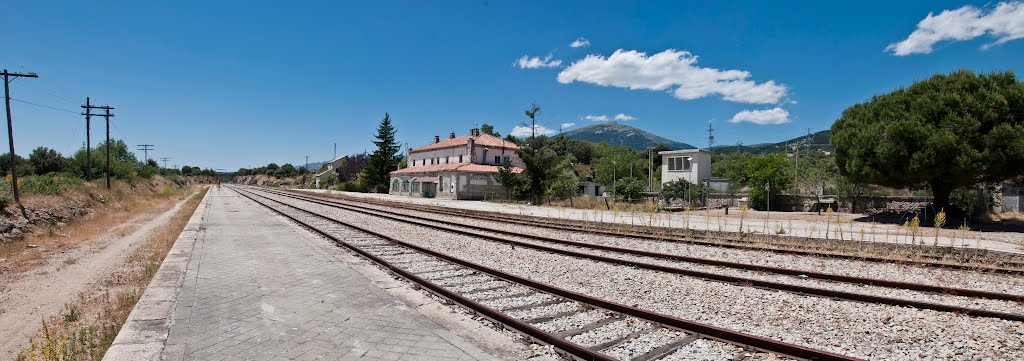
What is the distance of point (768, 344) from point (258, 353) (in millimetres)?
4841

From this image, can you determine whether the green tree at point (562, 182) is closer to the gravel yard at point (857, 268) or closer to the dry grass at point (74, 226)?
the gravel yard at point (857, 268)

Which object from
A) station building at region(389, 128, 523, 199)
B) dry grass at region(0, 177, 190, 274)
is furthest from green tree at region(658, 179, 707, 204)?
dry grass at region(0, 177, 190, 274)

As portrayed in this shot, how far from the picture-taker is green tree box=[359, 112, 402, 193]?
6956cm

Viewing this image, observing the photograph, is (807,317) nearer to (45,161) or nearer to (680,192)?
(680,192)

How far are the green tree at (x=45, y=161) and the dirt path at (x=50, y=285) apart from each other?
46390 millimetres

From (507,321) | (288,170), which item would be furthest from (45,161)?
(288,170)

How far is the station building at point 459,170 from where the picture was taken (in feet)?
152

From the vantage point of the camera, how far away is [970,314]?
590 centimetres

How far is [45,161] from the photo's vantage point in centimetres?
5262

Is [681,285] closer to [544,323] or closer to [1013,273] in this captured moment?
[544,323]

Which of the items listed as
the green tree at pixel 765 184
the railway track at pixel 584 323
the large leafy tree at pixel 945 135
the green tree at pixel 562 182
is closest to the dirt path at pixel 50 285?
the railway track at pixel 584 323

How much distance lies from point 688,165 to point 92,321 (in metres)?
46.2

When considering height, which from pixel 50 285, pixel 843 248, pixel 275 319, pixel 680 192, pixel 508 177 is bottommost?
pixel 50 285

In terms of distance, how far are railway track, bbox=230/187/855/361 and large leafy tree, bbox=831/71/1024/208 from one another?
744 inches
